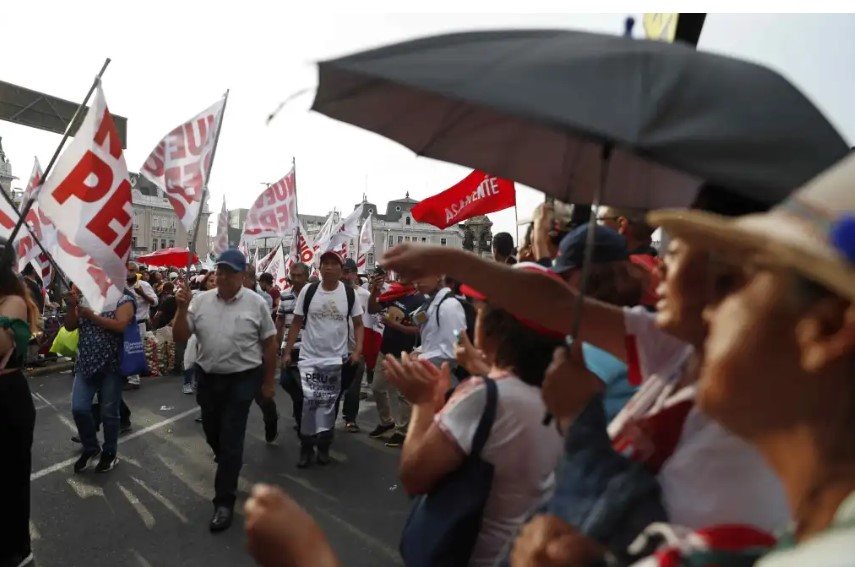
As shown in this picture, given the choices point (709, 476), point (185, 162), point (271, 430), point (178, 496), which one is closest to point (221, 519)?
point (178, 496)

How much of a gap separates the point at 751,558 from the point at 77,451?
19.9 ft

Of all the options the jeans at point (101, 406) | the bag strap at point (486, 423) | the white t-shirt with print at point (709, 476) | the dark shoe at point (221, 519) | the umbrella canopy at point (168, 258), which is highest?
the white t-shirt with print at point (709, 476)

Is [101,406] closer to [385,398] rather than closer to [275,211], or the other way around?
[385,398]

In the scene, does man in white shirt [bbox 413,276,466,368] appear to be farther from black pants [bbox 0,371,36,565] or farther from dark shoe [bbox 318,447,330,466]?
black pants [bbox 0,371,36,565]

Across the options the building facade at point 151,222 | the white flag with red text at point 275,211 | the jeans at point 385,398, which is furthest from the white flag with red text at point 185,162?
the building facade at point 151,222

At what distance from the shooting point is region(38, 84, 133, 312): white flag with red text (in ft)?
11.8

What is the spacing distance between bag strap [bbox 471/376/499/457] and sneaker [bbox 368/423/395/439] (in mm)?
4910

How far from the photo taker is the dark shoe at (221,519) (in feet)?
13.0

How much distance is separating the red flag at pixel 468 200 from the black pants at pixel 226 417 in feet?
8.74

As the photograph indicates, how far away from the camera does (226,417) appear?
168 inches

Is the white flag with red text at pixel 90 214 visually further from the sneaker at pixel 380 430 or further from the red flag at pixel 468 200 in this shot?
the sneaker at pixel 380 430

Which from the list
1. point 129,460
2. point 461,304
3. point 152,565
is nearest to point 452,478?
point 152,565

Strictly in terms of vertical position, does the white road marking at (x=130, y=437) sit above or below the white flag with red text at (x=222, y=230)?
below

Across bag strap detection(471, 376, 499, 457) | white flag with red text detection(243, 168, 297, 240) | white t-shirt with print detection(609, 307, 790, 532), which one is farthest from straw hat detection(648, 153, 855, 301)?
white flag with red text detection(243, 168, 297, 240)
